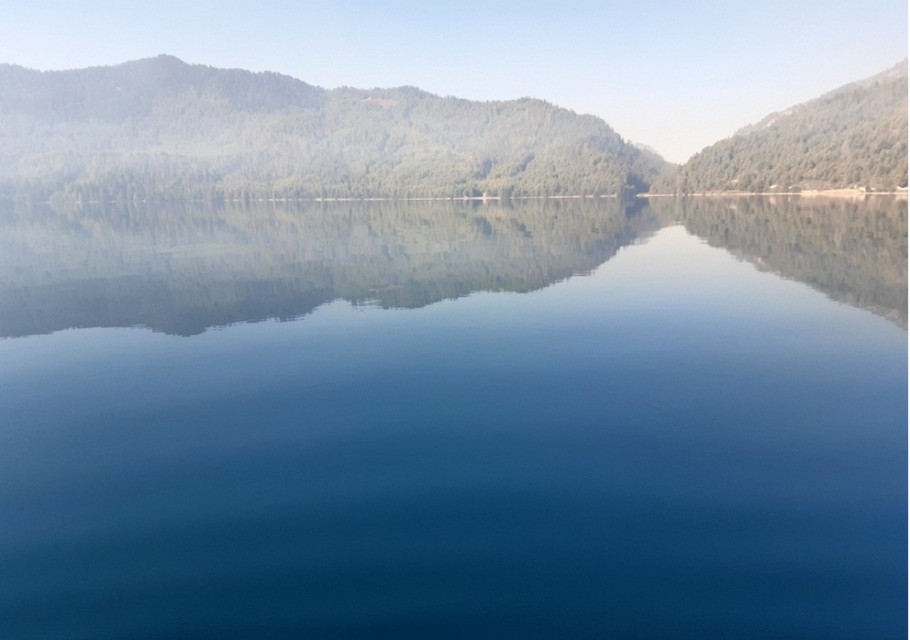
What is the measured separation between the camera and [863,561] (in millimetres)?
13516

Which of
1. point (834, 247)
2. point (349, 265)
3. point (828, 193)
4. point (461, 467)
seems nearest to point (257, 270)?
Answer: point (349, 265)

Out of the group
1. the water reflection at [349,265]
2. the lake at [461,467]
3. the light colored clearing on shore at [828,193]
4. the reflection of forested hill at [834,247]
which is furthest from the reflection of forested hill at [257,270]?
→ the light colored clearing on shore at [828,193]

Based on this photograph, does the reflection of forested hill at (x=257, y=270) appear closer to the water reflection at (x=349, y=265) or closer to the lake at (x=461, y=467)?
the water reflection at (x=349, y=265)

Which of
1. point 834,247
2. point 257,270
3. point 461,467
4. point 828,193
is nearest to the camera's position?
point 461,467

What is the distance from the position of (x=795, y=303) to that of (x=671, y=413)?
2240cm

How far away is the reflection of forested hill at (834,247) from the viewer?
4006 cm

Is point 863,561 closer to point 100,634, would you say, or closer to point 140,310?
point 100,634

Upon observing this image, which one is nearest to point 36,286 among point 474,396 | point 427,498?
point 474,396

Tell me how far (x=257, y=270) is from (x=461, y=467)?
44.5m

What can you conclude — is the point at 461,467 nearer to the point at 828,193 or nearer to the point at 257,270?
the point at 257,270

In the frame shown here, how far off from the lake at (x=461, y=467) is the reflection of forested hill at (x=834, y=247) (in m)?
1.45

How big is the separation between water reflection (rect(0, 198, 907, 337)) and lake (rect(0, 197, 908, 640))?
108 cm

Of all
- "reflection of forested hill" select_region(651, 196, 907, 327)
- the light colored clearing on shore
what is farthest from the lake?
the light colored clearing on shore

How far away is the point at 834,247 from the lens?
59.2 m
